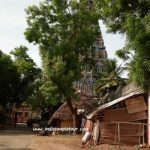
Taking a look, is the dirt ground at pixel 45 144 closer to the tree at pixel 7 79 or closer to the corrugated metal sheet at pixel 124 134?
the corrugated metal sheet at pixel 124 134

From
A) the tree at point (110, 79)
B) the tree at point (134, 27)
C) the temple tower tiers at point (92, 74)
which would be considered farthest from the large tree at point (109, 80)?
the tree at point (134, 27)

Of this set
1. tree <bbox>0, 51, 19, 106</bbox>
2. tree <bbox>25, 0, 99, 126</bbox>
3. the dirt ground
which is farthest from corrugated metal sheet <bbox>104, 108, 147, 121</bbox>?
tree <bbox>0, 51, 19, 106</bbox>

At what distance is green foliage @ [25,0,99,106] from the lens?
38.6 m

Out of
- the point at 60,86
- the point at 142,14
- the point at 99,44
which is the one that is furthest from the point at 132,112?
the point at 99,44

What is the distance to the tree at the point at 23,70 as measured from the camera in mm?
55062

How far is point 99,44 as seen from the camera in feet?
177

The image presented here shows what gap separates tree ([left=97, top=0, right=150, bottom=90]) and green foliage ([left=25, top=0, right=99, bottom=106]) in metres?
17.2

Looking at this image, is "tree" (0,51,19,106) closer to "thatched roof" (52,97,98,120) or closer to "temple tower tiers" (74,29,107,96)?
"temple tower tiers" (74,29,107,96)

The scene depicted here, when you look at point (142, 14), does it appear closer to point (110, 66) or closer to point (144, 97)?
point (144, 97)

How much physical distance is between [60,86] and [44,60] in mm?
2984

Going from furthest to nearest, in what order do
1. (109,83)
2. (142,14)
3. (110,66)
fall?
(110,66), (109,83), (142,14)

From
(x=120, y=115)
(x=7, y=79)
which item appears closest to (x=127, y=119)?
(x=120, y=115)

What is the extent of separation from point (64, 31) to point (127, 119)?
622 inches

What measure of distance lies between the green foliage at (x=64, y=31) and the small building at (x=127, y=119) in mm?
12065
